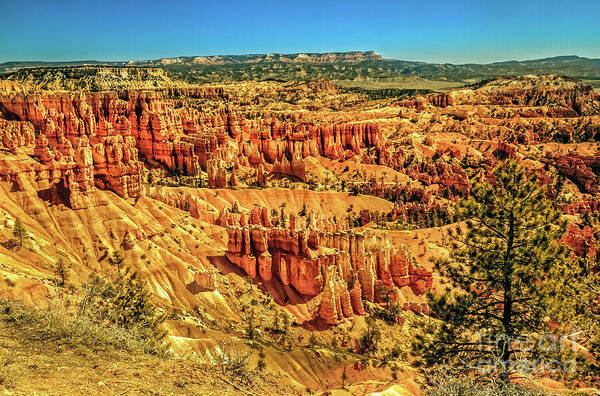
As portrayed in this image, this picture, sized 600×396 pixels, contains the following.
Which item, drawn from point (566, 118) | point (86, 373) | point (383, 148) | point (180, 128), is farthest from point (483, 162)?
point (86, 373)

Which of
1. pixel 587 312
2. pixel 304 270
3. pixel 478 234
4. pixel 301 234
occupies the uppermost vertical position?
pixel 478 234

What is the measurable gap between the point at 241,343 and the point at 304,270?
38.1 ft

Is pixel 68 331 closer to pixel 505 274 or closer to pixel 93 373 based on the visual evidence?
pixel 93 373

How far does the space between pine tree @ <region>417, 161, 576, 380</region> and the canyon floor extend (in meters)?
2.62

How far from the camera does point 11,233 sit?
2822cm

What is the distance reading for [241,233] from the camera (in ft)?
111

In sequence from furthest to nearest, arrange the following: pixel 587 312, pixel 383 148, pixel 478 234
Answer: pixel 383 148
pixel 478 234
pixel 587 312

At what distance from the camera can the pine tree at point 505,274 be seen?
1357 centimetres

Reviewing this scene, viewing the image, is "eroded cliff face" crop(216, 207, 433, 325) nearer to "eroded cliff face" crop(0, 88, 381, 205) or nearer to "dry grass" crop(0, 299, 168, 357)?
"eroded cliff face" crop(0, 88, 381, 205)

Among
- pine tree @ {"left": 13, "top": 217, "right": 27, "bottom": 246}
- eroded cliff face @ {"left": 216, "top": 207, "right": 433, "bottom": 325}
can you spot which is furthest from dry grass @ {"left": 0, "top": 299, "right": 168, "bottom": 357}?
eroded cliff face @ {"left": 216, "top": 207, "right": 433, "bottom": 325}

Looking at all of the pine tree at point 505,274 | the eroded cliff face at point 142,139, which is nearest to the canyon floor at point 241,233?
the eroded cliff face at point 142,139

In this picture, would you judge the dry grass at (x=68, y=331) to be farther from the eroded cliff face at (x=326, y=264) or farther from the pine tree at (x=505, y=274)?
the eroded cliff face at (x=326, y=264)

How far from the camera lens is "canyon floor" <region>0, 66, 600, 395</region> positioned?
1892cm

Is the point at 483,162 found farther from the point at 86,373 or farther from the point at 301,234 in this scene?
the point at 86,373
